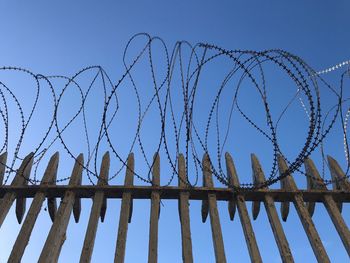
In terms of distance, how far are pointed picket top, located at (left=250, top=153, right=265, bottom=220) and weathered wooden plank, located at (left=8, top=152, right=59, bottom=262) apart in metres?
2.43

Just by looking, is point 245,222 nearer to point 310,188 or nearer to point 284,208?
point 284,208

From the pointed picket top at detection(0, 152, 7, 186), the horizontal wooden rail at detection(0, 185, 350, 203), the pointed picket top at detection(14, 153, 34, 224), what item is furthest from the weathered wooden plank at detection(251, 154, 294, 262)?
the pointed picket top at detection(0, 152, 7, 186)

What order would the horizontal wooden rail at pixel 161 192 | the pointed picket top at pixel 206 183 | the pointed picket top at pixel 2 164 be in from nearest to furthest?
the horizontal wooden rail at pixel 161 192, the pointed picket top at pixel 206 183, the pointed picket top at pixel 2 164

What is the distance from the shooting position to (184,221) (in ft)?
15.8

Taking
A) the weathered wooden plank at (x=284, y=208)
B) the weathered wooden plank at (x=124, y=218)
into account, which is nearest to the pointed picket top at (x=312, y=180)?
the weathered wooden plank at (x=284, y=208)

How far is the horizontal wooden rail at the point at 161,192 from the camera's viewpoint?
522 centimetres

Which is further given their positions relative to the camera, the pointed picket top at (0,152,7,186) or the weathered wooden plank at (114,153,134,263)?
the pointed picket top at (0,152,7,186)

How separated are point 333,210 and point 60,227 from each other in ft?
9.73

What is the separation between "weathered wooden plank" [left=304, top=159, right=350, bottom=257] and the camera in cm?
480

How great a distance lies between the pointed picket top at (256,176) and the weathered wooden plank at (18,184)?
2.72m

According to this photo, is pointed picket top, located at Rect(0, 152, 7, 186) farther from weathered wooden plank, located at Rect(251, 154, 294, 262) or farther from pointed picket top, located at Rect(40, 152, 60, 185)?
weathered wooden plank, located at Rect(251, 154, 294, 262)

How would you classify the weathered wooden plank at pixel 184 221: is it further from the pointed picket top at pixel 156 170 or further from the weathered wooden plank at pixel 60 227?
the weathered wooden plank at pixel 60 227

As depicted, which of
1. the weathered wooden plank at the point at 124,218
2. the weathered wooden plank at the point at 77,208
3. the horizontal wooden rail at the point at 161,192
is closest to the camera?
the weathered wooden plank at the point at 124,218

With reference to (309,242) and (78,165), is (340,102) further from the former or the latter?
(78,165)
